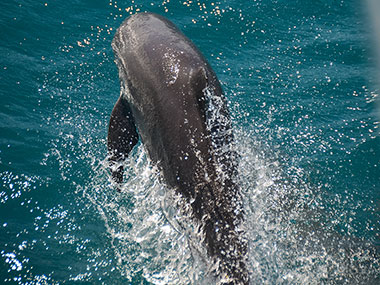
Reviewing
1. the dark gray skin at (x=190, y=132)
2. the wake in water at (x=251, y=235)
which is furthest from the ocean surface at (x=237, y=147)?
the dark gray skin at (x=190, y=132)

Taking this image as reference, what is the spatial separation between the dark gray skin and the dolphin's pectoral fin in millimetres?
261

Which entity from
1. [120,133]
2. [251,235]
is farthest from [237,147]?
[251,235]

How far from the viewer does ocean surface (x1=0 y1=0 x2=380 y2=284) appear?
17.8ft

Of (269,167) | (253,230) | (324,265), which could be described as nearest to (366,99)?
(269,167)

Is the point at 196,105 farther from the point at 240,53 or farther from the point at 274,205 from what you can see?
the point at 240,53

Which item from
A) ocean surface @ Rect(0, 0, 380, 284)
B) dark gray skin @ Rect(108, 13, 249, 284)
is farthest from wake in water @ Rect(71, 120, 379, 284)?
dark gray skin @ Rect(108, 13, 249, 284)

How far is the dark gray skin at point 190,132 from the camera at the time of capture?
427 centimetres

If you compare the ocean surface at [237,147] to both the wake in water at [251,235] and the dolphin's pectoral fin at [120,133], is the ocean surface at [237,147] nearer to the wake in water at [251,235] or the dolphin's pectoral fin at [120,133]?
the wake in water at [251,235]

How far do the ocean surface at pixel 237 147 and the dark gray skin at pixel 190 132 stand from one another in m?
0.31

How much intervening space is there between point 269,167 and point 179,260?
2852 millimetres

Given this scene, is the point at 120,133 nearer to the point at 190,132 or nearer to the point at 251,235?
the point at 190,132

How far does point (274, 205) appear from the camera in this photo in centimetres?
642

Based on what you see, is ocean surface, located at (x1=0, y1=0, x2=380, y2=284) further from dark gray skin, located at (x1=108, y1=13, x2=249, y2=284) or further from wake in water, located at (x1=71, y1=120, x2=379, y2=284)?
dark gray skin, located at (x1=108, y1=13, x2=249, y2=284)

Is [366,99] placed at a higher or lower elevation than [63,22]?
lower
